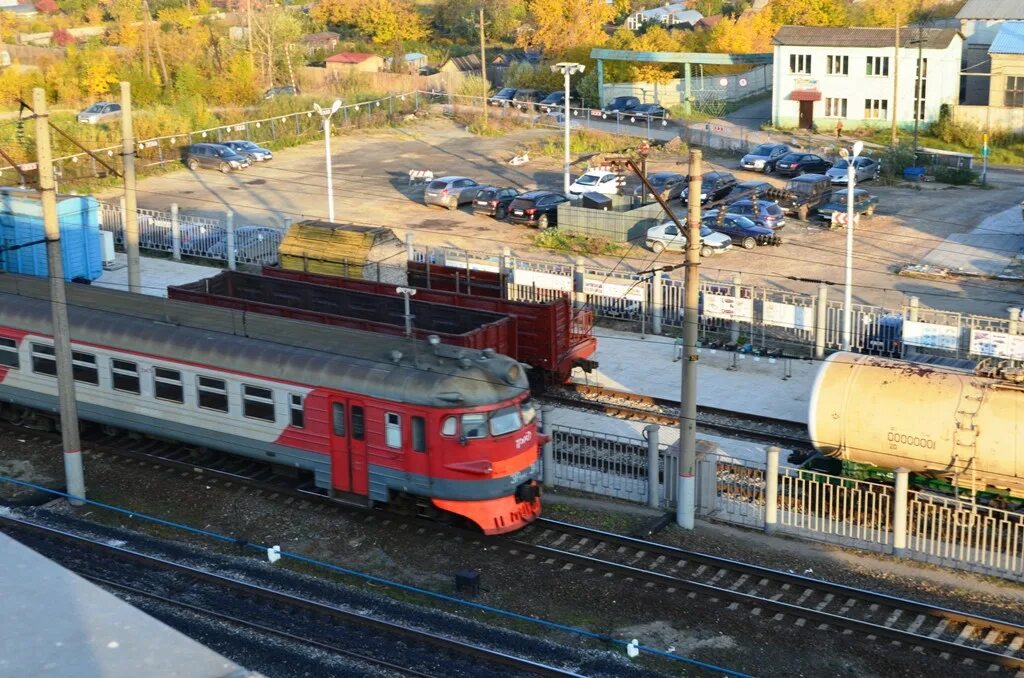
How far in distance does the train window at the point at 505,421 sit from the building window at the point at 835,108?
48431 mm

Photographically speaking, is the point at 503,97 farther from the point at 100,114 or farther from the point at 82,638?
the point at 82,638

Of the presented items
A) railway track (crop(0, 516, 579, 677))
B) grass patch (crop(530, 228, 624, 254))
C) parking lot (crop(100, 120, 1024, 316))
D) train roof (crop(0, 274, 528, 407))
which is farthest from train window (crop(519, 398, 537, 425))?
grass patch (crop(530, 228, 624, 254))

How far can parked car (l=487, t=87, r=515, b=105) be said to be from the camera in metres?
71.0

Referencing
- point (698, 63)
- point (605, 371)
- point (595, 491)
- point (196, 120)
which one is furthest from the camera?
point (698, 63)

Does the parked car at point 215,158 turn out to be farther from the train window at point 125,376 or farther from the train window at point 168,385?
the train window at point 168,385

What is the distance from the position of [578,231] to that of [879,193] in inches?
583

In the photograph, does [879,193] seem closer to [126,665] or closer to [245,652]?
[245,652]

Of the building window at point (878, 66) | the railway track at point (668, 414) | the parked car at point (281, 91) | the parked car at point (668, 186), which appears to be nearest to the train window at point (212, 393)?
the railway track at point (668, 414)

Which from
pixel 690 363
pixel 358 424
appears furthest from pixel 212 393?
pixel 690 363

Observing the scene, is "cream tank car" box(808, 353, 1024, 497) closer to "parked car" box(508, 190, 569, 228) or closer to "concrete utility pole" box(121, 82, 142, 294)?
"concrete utility pole" box(121, 82, 142, 294)

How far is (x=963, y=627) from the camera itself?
56.9ft

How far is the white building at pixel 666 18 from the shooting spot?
98.1 metres

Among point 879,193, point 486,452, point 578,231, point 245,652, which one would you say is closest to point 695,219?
point 486,452

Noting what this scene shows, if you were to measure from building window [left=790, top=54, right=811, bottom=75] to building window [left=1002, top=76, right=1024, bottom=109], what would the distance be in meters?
9.47
